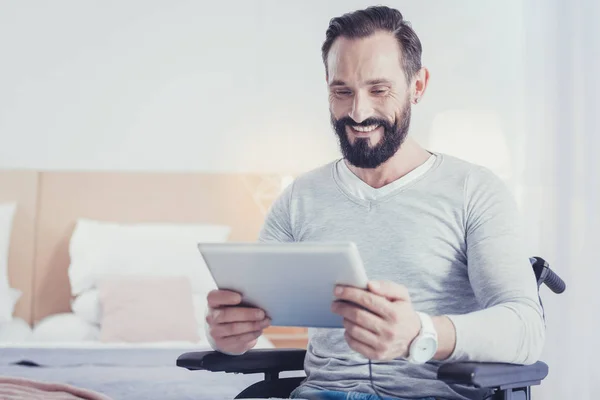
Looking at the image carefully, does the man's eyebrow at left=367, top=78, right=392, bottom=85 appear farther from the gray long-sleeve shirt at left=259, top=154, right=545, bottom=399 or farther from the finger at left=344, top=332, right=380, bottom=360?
the finger at left=344, top=332, right=380, bottom=360

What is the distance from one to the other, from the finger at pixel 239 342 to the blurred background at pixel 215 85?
240 centimetres

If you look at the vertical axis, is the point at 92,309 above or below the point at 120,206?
below

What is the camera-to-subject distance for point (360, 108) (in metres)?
1.73

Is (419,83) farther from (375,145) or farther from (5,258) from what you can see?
(5,258)

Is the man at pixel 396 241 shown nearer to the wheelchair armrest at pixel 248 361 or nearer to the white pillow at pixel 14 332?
the wheelchair armrest at pixel 248 361

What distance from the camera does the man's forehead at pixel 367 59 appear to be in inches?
68.6

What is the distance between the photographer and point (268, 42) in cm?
405

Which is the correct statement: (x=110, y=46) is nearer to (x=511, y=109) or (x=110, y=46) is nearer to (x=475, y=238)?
(x=511, y=109)

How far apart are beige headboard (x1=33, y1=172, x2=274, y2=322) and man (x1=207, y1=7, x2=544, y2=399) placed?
206 centimetres

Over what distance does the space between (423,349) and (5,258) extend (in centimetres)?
274

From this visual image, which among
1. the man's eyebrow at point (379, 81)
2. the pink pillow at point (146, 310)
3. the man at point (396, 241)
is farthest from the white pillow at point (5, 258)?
the man's eyebrow at point (379, 81)

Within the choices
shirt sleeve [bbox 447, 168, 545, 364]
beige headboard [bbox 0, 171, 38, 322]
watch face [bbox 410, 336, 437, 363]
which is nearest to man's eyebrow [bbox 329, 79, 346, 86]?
shirt sleeve [bbox 447, 168, 545, 364]

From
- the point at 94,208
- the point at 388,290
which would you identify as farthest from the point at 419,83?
the point at 94,208

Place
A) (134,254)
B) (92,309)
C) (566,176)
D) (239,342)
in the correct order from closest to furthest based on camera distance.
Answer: (239,342)
(566,176)
(92,309)
(134,254)
